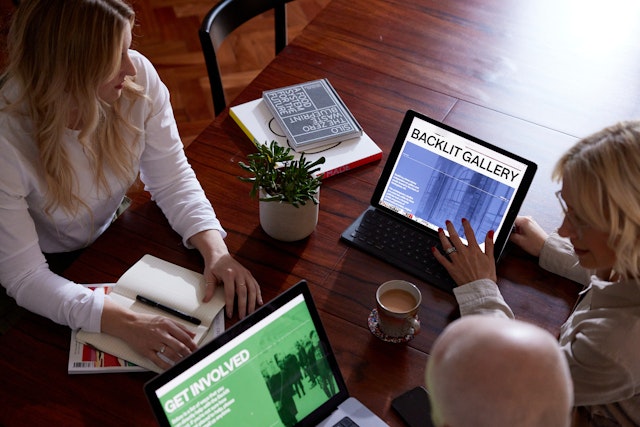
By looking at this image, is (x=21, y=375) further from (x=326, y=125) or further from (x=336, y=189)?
(x=326, y=125)

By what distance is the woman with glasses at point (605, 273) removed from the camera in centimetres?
117

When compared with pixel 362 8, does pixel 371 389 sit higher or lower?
lower

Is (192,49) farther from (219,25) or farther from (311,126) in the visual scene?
(311,126)

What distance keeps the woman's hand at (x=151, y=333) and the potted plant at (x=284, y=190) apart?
1.00 feet

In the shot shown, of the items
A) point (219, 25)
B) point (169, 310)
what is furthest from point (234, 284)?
point (219, 25)

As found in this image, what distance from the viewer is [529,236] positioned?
1553 millimetres

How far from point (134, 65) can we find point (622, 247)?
1.04 meters

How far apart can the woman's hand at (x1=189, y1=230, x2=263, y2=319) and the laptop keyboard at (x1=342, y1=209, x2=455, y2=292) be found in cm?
25

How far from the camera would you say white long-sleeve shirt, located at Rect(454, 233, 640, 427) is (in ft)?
3.97

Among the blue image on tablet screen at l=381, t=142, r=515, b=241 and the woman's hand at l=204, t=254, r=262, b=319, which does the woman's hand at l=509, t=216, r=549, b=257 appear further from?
the woman's hand at l=204, t=254, r=262, b=319

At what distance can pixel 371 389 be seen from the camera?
1312mm

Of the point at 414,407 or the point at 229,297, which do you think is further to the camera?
the point at 229,297

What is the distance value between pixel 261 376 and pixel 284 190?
422 mm

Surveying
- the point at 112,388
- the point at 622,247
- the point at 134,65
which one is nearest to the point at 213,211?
the point at 134,65
